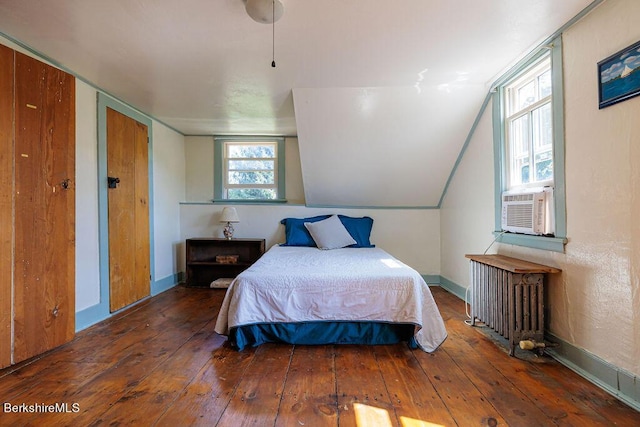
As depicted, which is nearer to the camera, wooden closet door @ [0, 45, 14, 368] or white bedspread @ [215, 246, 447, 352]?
wooden closet door @ [0, 45, 14, 368]

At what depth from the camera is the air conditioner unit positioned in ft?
6.91

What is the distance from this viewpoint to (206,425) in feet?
4.58

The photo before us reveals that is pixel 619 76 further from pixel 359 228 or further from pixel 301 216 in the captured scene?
pixel 301 216

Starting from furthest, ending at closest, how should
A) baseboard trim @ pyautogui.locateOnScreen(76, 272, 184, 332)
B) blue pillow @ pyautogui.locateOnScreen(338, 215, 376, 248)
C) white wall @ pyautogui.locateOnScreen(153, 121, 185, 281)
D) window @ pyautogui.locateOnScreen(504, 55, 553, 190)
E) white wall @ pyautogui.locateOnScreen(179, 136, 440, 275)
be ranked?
white wall @ pyautogui.locateOnScreen(179, 136, 440, 275), blue pillow @ pyautogui.locateOnScreen(338, 215, 376, 248), white wall @ pyautogui.locateOnScreen(153, 121, 185, 281), baseboard trim @ pyautogui.locateOnScreen(76, 272, 184, 332), window @ pyautogui.locateOnScreen(504, 55, 553, 190)

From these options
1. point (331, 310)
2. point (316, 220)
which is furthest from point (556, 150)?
point (316, 220)

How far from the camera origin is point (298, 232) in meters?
3.94

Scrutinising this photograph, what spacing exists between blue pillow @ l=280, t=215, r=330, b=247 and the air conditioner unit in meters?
2.20

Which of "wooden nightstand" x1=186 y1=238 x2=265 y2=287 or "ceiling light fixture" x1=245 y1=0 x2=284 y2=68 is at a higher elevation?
"ceiling light fixture" x1=245 y1=0 x2=284 y2=68

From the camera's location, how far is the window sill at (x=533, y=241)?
2.00m

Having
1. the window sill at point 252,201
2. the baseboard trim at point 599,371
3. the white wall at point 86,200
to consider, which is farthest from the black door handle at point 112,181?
the baseboard trim at point 599,371

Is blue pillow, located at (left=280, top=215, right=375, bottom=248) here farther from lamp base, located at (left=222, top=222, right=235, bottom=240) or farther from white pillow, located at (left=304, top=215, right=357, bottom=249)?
lamp base, located at (left=222, top=222, right=235, bottom=240)

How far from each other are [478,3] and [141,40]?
217 cm

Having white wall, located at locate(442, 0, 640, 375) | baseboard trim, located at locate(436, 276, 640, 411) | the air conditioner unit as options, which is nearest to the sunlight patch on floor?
baseboard trim, located at locate(436, 276, 640, 411)

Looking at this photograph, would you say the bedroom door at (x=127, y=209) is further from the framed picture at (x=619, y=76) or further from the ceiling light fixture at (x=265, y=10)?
the framed picture at (x=619, y=76)
